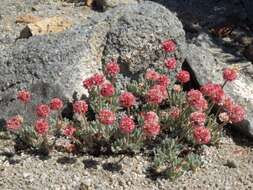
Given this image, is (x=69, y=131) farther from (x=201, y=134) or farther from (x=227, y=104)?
(x=227, y=104)

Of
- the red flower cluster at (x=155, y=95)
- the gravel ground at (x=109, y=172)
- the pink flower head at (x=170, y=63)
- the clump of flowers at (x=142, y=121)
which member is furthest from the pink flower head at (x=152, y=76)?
the gravel ground at (x=109, y=172)

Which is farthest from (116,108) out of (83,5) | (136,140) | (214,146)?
(83,5)

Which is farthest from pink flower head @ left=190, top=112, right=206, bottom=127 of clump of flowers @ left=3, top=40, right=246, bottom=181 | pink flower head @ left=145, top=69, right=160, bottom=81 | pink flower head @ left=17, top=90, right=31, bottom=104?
pink flower head @ left=17, top=90, right=31, bottom=104

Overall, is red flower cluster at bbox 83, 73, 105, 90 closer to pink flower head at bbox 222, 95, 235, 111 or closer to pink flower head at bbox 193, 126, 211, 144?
pink flower head at bbox 193, 126, 211, 144

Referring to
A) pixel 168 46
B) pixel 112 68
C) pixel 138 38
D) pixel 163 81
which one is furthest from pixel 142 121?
pixel 138 38

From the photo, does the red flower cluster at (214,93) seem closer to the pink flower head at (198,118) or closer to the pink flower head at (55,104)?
the pink flower head at (198,118)

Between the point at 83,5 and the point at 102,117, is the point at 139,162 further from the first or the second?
the point at 83,5
